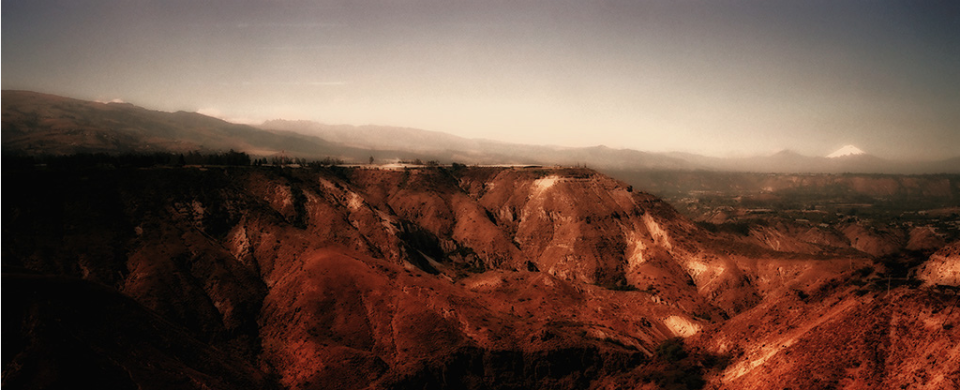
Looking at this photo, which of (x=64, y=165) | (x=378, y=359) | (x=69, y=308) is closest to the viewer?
(x=69, y=308)

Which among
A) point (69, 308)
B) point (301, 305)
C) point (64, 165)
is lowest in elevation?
point (301, 305)

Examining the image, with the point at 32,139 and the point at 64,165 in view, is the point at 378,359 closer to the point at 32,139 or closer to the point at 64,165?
the point at 64,165

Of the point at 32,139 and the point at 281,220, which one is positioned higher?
the point at 32,139

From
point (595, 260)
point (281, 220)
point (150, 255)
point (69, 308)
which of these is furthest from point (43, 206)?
point (595, 260)

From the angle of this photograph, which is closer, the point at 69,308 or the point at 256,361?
the point at 69,308

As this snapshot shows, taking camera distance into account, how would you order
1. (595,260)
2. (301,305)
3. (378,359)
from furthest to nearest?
(595,260) → (301,305) → (378,359)

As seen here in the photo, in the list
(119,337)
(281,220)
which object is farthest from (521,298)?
(119,337)

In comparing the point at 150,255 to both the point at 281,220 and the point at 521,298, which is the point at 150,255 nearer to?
the point at 281,220
